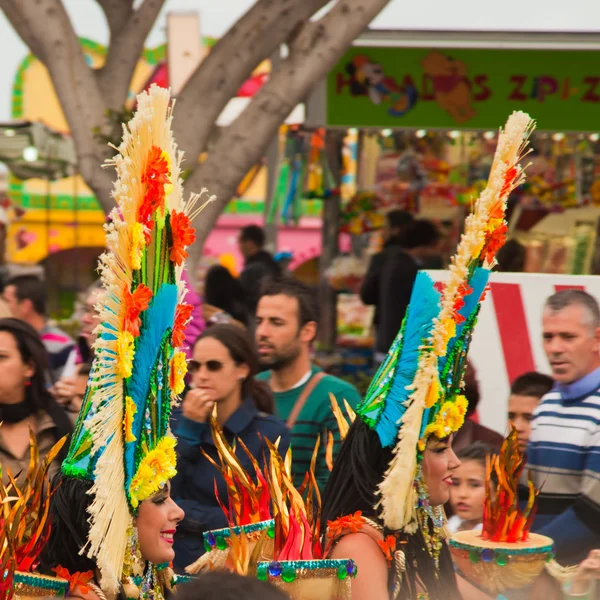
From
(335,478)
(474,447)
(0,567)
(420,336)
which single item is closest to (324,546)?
(335,478)

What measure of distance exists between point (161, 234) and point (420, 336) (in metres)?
0.73

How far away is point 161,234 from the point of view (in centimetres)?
264

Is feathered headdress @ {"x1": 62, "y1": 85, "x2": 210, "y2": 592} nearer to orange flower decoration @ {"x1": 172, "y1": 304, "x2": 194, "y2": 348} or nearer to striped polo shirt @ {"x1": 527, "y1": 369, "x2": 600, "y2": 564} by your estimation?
orange flower decoration @ {"x1": 172, "y1": 304, "x2": 194, "y2": 348}

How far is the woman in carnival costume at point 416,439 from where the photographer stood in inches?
112

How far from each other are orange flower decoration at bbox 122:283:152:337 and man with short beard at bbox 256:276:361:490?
79.0 inches

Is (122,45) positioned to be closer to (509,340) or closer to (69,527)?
(509,340)

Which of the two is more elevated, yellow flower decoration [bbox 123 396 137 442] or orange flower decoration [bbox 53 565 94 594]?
yellow flower decoration [bbox 123 396 137 442]

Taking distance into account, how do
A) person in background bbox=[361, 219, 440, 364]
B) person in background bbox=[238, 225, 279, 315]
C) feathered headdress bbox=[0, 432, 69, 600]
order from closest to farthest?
feathered headdress bbox=[0, 432, 69, 600] → person in background bbox=[361, 219, 440, 364] → person in background bbox=[238, 225, 279, 315]


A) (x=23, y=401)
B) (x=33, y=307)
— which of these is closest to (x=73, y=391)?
(x=23, y=401)

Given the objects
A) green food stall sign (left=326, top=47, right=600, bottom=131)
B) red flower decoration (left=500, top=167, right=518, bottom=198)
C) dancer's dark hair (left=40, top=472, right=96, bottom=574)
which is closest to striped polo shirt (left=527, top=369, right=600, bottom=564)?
red flower decoration (left=500, top=167, right=518, bottom=198)

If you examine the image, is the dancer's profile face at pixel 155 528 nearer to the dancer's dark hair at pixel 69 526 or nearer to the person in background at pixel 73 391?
the dancer's dark hair at pixel 69 526

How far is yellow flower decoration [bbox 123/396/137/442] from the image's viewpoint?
102 inches

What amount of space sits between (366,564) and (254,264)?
20.6 ft

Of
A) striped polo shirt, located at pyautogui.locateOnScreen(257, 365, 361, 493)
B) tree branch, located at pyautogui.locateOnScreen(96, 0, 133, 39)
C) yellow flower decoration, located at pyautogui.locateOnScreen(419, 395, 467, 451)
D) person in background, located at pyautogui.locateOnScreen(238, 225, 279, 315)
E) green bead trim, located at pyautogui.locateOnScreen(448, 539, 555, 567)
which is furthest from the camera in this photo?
person in background, located at pyautogui.locateOnScreen(238, 225, 279, 315)
